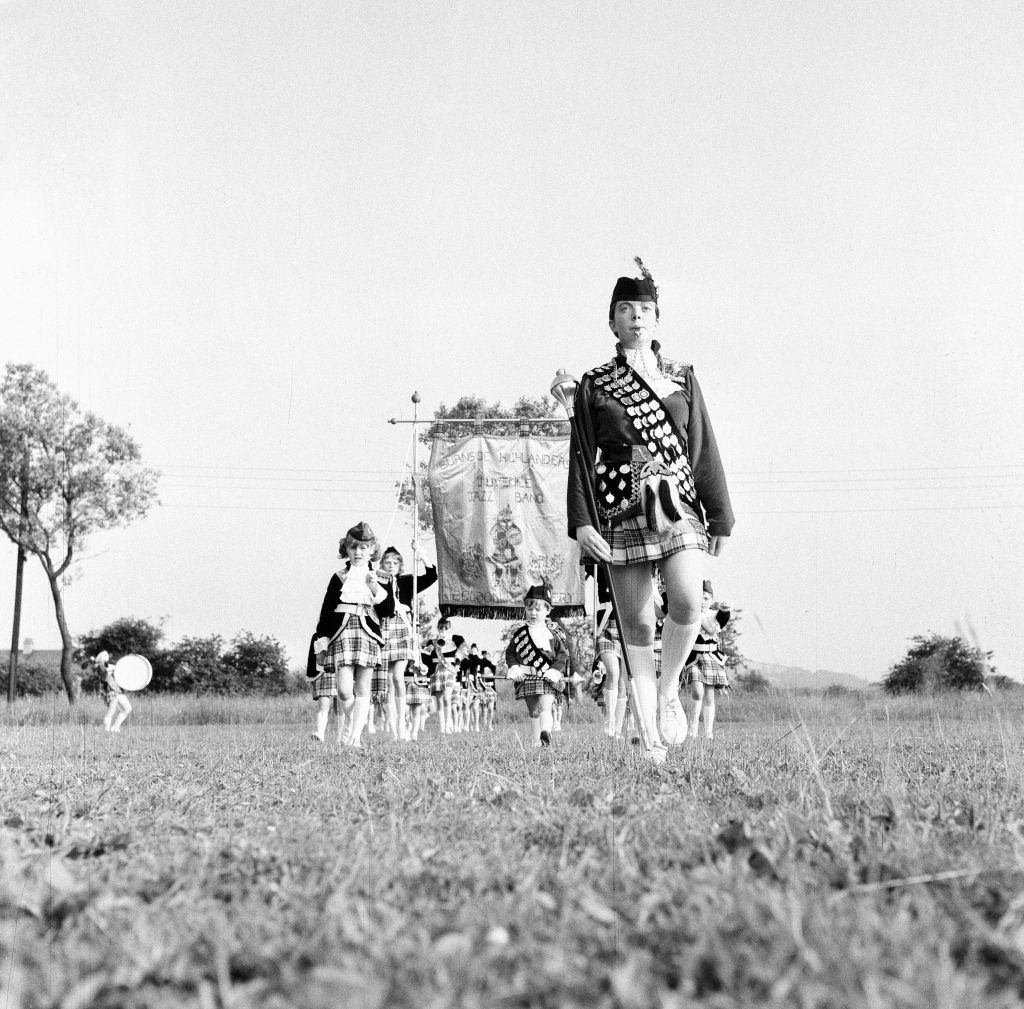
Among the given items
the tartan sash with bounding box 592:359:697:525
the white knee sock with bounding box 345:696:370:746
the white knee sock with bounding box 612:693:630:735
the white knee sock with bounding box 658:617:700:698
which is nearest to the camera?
the tartan sash with bounding box 592:359:697:525

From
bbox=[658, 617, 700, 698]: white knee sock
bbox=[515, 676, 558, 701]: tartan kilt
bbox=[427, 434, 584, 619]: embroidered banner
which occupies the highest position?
bbox=[427, 434, 584, 619]: embroidered banner

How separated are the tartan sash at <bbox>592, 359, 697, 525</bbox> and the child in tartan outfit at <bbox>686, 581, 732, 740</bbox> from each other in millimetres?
8186

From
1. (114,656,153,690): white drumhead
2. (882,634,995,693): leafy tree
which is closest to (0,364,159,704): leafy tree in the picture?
(114,656,153,690): white drumhead

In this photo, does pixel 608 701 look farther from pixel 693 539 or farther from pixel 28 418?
pixel 28 418

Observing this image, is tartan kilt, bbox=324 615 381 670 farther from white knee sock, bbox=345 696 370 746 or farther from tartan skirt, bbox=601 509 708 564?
tartan skirt, bbox=601 509 708 564

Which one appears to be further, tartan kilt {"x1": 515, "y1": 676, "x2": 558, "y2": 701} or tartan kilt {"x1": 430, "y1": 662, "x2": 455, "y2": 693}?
tartan kilt {"x1": 430, "y1": 662, "x2": 455, "y2": 693}

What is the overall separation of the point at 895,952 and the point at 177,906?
1465mm

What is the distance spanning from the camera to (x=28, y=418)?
1597 inches

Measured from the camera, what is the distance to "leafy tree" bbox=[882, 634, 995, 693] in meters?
4.29

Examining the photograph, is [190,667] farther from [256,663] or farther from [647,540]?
[647,540]

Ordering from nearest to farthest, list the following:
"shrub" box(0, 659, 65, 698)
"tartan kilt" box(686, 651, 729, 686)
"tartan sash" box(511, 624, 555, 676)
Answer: "tartan sash" box(511, 624, 555, 676) < "tartan kilt" box(686, 651, 729, 686) < "shrub" box(0, 659, 65, 698)

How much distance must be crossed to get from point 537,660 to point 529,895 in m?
10.2

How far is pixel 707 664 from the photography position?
1498 centimetres

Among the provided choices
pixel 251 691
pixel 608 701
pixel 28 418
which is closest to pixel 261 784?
pixel 608 701
